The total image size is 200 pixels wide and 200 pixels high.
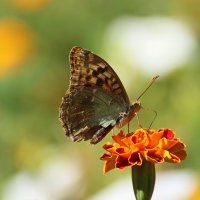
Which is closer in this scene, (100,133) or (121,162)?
(121,162)

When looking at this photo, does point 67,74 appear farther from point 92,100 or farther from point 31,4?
point 92,100

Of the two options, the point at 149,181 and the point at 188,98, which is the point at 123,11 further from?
the point at 149,181

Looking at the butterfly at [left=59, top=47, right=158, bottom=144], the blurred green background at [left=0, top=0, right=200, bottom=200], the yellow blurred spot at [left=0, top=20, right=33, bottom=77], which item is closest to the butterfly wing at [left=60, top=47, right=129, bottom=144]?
the butterfly at [left=59, top=47, right=158, bottom=144]

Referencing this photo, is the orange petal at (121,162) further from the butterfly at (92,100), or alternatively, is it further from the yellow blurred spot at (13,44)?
the yellow blurred spot at (13,44)

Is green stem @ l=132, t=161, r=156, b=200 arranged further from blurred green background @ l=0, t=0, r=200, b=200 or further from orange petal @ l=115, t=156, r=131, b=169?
blurred green background @ l=0, t=0, r=200, b=200

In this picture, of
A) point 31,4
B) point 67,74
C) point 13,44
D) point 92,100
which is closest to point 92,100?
point 92,100

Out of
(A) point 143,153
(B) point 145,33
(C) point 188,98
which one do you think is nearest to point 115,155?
(A) point 143,153

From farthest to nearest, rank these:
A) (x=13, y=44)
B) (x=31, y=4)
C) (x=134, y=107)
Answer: (x=31, y=4) → (x=13, y=44) → (x=134, y=107)
